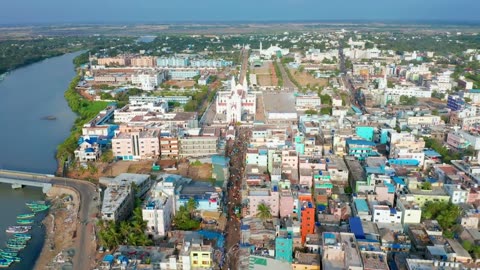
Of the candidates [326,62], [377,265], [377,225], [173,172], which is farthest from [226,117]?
[326,62]

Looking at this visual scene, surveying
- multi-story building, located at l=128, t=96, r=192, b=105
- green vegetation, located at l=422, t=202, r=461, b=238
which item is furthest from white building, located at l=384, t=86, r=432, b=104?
green vegetation, located at l=422, t=202, r=461, b=238

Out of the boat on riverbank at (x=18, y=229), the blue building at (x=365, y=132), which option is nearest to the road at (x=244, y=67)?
the blue building at (x=365, y=132)

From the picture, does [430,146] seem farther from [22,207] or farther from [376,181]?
[22,207]

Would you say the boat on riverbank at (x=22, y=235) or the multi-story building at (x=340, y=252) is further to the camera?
the boat on riverbank at (x=22, y=235)

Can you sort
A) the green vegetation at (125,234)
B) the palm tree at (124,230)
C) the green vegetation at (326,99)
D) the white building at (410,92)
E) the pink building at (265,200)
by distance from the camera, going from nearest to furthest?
the green vegetation at (125,234) < the palm tree at (124,230) < the pink building at (265,200) < the green vegetation at (326,99) < the white building at (410,92)

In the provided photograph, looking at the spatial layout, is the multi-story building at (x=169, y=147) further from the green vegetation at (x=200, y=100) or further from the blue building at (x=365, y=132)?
the blue building at (x=365, y=132)

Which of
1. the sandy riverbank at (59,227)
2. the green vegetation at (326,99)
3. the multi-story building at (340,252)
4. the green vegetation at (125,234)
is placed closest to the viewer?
the multi-story building at (340,252)
